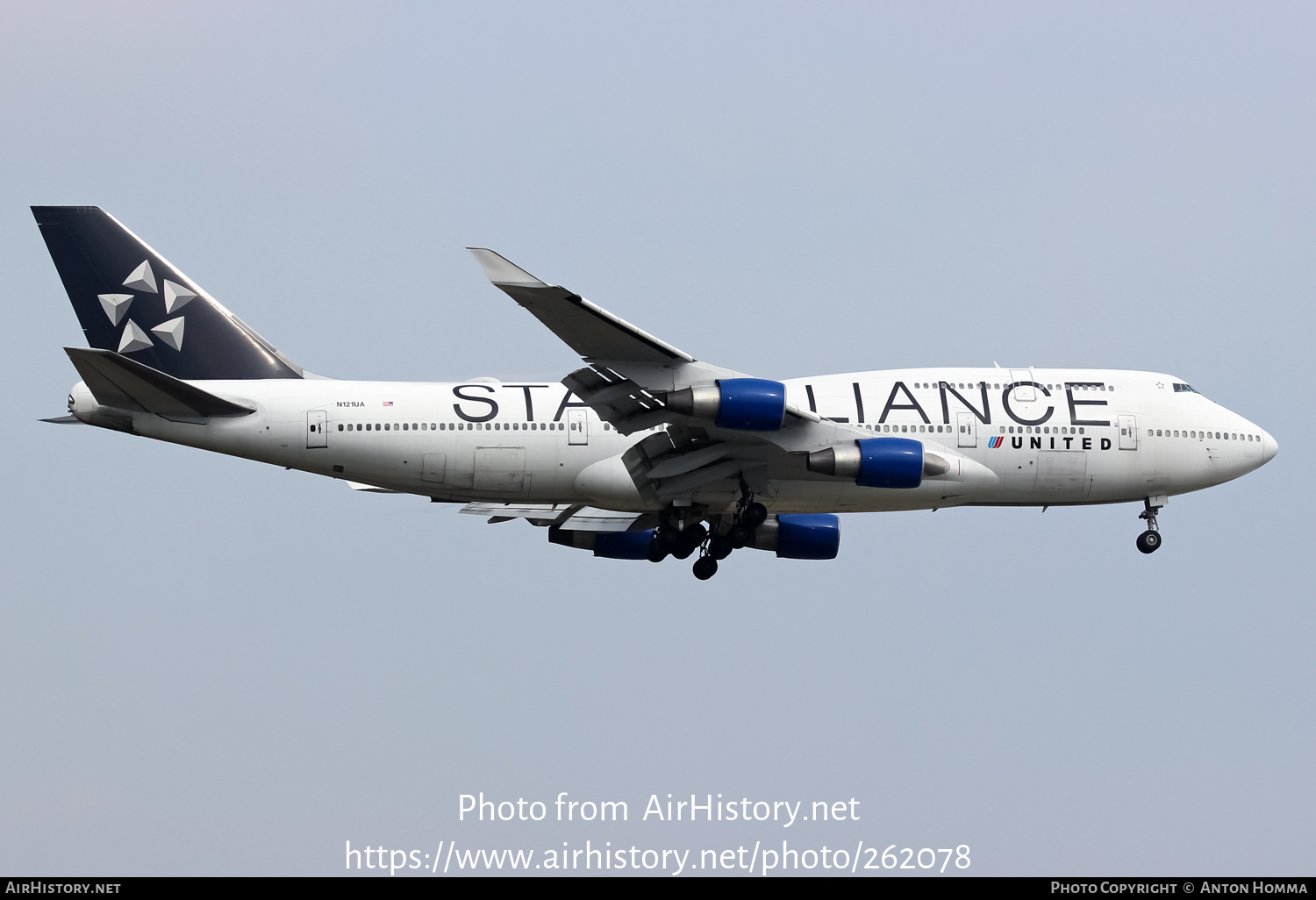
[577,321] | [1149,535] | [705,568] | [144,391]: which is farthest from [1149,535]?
[144,391]

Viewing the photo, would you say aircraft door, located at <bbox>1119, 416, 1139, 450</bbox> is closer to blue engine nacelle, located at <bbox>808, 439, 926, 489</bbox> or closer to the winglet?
blue engine nacelle, located at <bbox>808, 439, 926, 489</bbox>

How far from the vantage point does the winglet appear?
2647cm

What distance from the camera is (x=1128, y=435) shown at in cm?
3641

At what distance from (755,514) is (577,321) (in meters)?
7.87

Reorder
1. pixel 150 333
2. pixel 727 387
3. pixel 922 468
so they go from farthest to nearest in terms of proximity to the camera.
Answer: pixel 150 333
pixel 922 468
pixel 727 387

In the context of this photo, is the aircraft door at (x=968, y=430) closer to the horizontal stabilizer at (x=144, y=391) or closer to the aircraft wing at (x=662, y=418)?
the aircraft wing at (x=662, y=418)

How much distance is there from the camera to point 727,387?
99.8 ft

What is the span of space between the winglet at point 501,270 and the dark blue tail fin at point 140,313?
1044 cm

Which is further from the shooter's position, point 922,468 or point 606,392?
point 922,468

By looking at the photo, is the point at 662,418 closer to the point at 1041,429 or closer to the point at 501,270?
the point at 501,270

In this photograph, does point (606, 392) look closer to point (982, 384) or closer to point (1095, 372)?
point (982, 384)

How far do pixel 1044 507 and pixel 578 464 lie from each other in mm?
12064

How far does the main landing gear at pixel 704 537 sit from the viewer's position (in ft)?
115

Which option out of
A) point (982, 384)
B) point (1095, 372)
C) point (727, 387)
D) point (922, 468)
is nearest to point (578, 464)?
point (727, 387)
